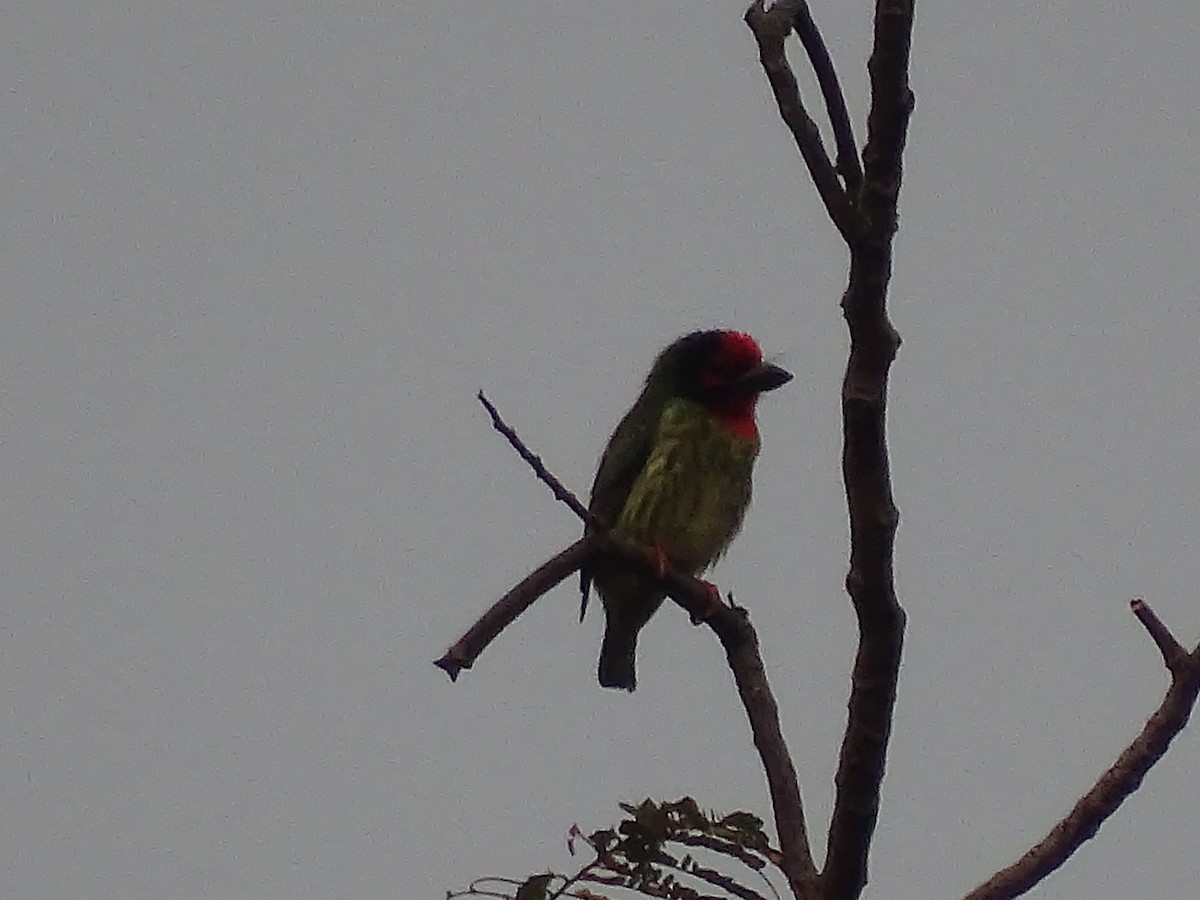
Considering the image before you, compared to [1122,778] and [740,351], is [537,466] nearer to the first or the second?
[1122,778]

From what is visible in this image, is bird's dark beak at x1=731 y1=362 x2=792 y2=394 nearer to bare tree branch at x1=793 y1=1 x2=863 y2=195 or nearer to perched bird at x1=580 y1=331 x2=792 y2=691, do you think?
perched bird at x1=580 y1=331 x2=792 y2=691

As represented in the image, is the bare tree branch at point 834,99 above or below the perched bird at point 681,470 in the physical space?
below

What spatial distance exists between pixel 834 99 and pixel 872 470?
53 cm

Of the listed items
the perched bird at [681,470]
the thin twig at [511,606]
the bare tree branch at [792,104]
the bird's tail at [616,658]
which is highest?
the perched bird at [681,470]

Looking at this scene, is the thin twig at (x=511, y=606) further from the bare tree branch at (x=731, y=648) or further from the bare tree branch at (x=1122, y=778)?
the bare tree branch at (x=1122, y=778)

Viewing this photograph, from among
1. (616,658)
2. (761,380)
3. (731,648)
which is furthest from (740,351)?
(731,648)

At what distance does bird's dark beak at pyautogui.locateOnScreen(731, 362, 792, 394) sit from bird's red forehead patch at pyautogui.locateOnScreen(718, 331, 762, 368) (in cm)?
7

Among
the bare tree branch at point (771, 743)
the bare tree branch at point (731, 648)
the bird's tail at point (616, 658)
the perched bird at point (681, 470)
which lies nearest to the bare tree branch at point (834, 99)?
the bare tree branch at point (731, 648)

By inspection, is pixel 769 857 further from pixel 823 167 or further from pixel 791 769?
pixel 823 167

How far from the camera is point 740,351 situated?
20.4ft

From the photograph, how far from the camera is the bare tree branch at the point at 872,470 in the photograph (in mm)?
2254

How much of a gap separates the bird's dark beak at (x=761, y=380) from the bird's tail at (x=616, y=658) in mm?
945

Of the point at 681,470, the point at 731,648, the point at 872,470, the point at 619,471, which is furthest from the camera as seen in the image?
the point at 619,471

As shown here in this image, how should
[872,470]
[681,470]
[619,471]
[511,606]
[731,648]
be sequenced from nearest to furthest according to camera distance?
[872,470] < [511,606] < [731,648] < [681,470] < [619,471]
